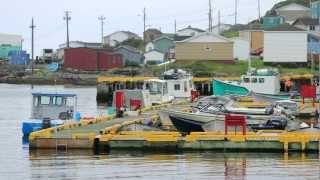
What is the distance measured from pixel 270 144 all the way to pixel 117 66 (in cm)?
7958

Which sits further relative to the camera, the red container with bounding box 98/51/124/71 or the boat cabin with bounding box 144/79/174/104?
the red container with bounding box 98/51/124/71

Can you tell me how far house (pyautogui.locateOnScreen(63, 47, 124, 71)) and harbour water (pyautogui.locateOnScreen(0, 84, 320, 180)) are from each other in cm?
7510

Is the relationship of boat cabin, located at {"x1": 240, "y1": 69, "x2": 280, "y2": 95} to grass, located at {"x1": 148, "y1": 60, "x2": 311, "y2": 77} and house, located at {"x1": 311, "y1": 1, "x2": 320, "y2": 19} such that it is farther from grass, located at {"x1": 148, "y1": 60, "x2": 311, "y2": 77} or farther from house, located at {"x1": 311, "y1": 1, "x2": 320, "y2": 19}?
house, located at {"x1": 311, "y1": 1, "x2": 320, "y2": 19}

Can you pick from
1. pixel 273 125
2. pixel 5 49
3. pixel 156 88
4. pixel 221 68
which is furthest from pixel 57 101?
pixel 5 49

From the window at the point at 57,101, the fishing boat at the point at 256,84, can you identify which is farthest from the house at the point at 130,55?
the window at the point at 57,101

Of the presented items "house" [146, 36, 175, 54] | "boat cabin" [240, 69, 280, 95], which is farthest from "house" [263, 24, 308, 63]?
"house" [146, 36, 175, 54]

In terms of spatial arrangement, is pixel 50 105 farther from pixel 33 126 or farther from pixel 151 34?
pixel 151 34

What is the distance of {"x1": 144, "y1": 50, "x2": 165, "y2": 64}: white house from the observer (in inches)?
4341

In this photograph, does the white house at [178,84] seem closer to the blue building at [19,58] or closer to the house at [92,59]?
the house at [92,59]

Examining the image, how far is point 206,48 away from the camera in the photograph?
85000mm

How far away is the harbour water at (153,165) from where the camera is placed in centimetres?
2548

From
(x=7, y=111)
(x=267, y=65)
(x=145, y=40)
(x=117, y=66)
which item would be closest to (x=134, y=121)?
(x=7, y=111)

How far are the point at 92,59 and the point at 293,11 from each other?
29.4 metres

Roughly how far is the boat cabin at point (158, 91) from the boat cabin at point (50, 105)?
1312cm
